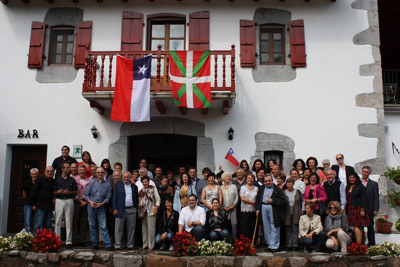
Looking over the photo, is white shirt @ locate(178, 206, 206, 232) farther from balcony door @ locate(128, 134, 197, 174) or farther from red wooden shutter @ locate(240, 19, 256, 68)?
balcony door @ locate(128, 134, 197, 174)

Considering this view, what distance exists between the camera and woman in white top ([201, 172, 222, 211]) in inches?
300

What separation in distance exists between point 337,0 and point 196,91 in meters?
4.50

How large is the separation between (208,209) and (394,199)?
474 centimetres

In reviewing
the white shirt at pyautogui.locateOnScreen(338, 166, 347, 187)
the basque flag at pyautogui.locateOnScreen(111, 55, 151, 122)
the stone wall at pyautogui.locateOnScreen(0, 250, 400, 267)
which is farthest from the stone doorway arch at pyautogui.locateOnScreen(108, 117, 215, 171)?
the stone wall at pyautogui.locateOnScreen(0, 250, 400, 267)

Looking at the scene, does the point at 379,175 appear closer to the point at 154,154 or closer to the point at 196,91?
the point at 196,91

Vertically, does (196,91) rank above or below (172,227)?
above

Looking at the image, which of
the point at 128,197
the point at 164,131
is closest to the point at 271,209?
the point at 128,197

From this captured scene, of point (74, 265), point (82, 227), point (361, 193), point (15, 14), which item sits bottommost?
point (74, 265)

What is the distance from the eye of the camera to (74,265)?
22.7ft

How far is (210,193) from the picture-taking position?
7.66 metres

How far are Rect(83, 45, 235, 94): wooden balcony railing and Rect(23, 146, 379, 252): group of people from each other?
2067 millimetres

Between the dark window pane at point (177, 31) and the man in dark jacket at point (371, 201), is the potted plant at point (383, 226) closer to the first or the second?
the man in dark jacket at point (371, 201)

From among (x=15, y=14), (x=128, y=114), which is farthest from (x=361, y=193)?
(x=15, y=14)

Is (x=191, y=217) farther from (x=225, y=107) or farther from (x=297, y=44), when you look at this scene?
(x=297, y=44)
